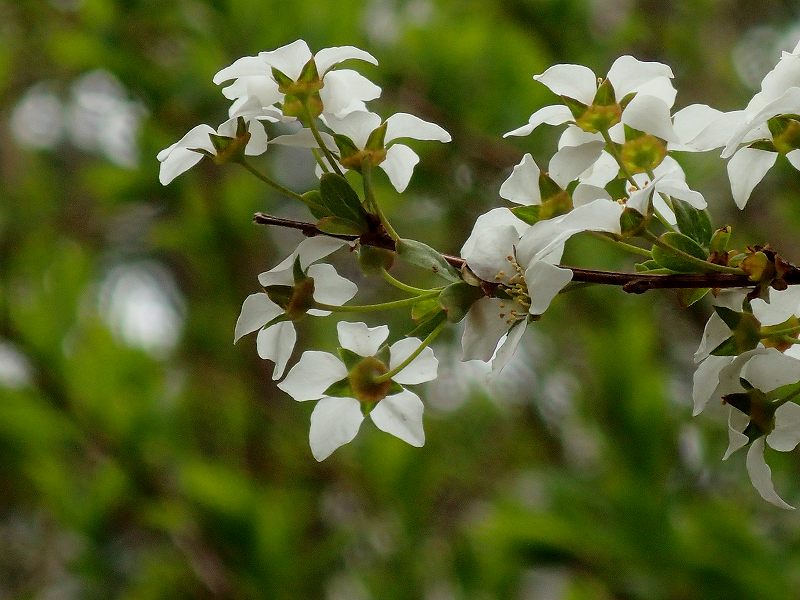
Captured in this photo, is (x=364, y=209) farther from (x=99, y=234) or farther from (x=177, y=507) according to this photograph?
(x=99, y=234)

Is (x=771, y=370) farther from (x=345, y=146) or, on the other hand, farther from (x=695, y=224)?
(x=345, y=146)

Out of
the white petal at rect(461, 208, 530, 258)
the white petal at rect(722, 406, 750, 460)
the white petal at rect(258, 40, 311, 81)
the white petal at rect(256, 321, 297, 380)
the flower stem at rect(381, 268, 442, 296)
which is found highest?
the white petal at rect(258, 40, 311, 81)

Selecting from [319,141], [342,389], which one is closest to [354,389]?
[342,389]

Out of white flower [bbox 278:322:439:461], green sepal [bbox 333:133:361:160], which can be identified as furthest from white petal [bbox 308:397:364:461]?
green sepal [bbox 333:133:361:160]

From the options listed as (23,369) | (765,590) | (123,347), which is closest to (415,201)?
(123,347)

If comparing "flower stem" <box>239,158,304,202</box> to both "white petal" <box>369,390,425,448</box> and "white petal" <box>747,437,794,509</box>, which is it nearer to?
"white petal" <box>369,390,425,448</box>

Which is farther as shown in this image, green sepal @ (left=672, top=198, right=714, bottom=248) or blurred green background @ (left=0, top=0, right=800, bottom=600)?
blurred green background @ (left=0, top=0, right=800, bottom=600)
